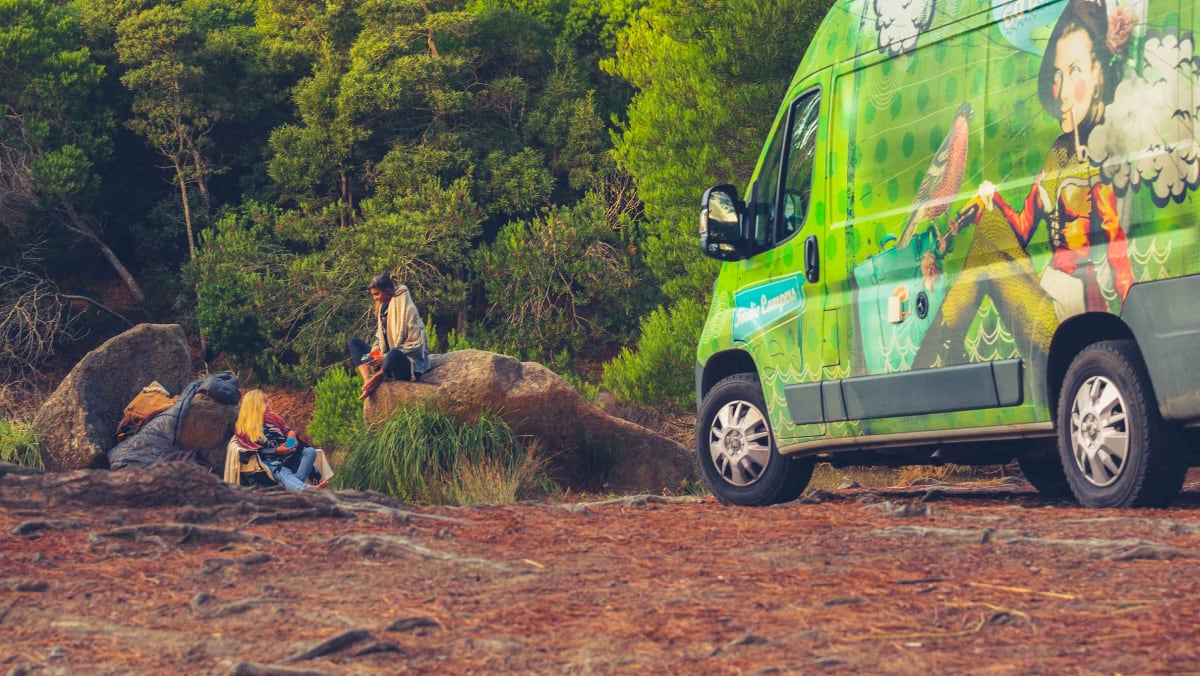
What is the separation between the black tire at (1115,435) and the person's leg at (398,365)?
7549mm

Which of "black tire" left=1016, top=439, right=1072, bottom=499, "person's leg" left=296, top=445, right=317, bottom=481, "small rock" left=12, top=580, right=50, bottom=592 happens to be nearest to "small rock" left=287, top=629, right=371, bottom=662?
"small rock" left=12, top=580, right=50, bottom=592

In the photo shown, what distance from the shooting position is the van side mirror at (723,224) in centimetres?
855

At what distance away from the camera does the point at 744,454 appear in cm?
860

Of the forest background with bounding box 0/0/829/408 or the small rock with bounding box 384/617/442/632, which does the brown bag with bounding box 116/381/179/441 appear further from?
the small rock with bounding box 384/617/442/632

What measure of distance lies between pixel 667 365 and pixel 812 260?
41.7ft

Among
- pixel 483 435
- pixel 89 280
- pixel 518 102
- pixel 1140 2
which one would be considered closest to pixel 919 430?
pixel 1140 2

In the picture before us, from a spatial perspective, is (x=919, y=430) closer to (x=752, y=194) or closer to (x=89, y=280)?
(x=752, y=194)

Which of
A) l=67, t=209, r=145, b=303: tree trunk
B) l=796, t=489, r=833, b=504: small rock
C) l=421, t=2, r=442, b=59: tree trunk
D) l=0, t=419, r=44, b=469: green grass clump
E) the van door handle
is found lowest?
l=796, t=489, r=833, b=504: small rock

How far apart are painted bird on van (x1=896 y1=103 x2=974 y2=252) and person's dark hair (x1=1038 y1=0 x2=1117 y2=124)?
0.48 m

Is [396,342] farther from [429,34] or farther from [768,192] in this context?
[429,34]

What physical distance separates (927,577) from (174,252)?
92.6 ft

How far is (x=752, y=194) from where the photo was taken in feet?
28.5

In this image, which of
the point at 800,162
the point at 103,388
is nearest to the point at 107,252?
the point at 103,388

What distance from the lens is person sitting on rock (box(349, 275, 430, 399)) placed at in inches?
520
